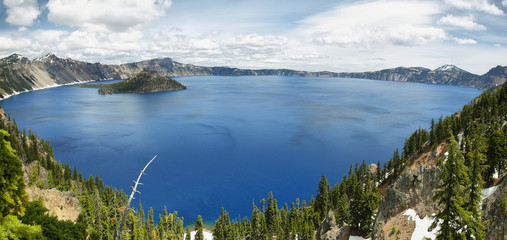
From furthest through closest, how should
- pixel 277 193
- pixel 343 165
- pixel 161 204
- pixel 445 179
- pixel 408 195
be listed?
pixel 343 165, pixel 277 193, pixel 161 204, pixel 408 195, pixel 445 179

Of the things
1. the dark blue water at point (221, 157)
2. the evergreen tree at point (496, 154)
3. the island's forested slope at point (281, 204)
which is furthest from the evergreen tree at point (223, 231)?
the evergreen tree at point (496, 154)

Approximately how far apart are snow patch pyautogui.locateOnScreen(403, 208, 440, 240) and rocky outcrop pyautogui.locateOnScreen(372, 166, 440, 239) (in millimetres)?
1325

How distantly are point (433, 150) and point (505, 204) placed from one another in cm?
8998

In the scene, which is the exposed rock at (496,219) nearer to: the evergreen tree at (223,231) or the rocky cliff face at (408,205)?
the rocky cliff face at (408,205)

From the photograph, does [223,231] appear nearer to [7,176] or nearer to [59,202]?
[59,202]

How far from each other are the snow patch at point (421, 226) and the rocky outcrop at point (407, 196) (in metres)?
1.33

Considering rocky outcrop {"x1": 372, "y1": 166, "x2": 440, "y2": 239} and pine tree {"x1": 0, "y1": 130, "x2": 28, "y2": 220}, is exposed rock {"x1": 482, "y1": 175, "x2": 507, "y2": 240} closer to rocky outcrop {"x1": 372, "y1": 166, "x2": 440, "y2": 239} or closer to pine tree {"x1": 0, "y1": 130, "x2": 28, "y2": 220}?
rocky outcrop {"x1": 372, "y1": 166, "x2": 440, "y2": 239}

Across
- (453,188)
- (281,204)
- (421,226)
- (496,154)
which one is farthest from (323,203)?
Answer: (453,188)

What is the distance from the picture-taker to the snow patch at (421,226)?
43219 mm

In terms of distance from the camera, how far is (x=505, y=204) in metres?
31.2

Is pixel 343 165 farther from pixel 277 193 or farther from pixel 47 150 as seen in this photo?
pixel 47 150

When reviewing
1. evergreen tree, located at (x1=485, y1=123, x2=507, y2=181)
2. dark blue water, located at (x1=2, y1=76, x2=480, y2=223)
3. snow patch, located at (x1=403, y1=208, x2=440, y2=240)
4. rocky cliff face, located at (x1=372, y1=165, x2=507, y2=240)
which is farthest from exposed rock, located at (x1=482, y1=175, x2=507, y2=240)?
dark blue water, located at (x1=2, y1=76, x2=480, y2=223)

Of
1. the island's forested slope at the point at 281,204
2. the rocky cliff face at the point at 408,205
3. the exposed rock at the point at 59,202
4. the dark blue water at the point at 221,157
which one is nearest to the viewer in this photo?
the island's forested slope at the point at 281,204

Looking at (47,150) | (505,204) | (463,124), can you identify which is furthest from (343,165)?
(47,150)
